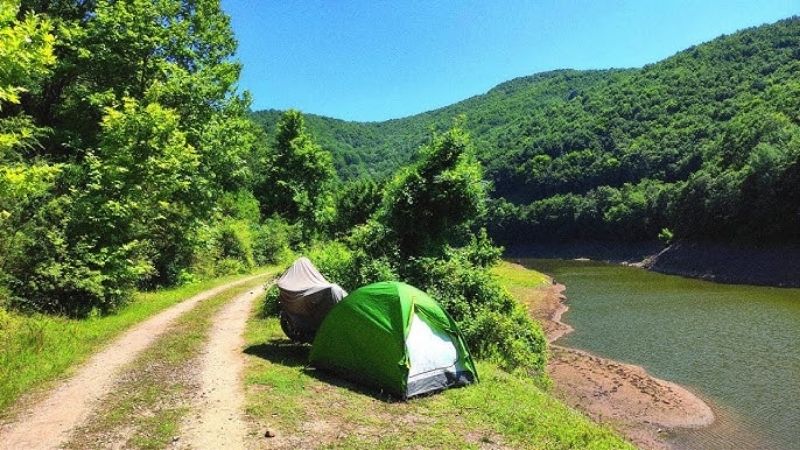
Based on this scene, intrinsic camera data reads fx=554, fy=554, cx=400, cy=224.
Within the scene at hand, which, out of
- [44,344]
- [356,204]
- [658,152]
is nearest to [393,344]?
[44,344]

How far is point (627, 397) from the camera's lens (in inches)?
798

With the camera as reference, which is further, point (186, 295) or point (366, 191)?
point (366, 191)

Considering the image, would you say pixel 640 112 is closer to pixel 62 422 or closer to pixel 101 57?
pixel 101 57

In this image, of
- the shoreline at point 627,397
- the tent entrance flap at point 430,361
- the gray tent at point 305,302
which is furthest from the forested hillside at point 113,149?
the shoreline at point 627,397

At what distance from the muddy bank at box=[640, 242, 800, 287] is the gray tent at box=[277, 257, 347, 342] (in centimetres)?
4664

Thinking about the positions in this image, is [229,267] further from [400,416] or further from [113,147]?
[400,416]

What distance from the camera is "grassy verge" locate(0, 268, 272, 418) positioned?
11.3 meters

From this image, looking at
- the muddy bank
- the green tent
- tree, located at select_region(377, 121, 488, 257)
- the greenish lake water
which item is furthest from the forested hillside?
the muddy bank

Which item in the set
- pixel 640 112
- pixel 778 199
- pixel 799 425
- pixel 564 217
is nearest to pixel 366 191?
pixel 778 199

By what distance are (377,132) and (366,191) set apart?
410ft

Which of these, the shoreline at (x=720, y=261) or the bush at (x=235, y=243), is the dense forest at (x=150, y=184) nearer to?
the bush at (x=235, y=243)

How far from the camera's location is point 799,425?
17.1 metres

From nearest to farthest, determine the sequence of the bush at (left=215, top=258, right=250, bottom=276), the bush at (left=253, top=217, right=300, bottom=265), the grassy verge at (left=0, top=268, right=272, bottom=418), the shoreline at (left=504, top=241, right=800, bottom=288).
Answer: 1. the grassy verge at (left=0, top=268, right=272, bottom=418)
2. the bush at (left=215, top=258, right=250, bottom=276)
3. the bush at (left=253, top=217, right=300, bottom=265)
4. the shoreline at (left=504, top=241, right=800, bottom=288)

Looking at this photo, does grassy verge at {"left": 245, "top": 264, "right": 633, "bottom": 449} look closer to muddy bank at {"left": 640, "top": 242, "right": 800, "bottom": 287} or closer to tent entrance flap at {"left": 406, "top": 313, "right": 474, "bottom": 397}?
tent entrance flap at {"left": 406, "top": 313, "right": 474, "bottom": 397}
